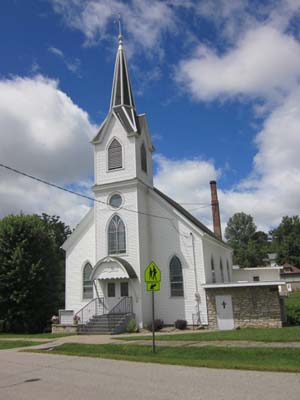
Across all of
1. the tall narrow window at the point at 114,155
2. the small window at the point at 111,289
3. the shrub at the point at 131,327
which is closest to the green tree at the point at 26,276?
the small window at the point at 111,289

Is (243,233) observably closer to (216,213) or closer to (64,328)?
(216,213)

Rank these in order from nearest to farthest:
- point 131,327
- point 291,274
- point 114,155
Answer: point 131,327 < point 114,155 < point 291,274

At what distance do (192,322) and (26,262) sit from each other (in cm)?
1303

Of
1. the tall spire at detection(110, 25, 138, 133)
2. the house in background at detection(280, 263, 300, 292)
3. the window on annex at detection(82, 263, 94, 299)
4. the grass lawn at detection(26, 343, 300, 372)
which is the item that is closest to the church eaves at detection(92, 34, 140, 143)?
the tall spire at detection(110, 25, 138, 133)

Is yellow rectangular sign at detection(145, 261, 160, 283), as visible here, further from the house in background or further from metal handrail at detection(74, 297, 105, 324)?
the house in background

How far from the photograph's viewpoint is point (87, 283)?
25.3 metres

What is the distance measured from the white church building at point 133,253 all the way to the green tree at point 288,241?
59284mm

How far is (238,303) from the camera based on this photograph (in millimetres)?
21359

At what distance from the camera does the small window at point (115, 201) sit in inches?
977

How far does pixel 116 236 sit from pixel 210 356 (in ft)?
44.3

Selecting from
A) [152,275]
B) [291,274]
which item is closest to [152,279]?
[152,275]

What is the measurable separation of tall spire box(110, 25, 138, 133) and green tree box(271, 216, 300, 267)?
63776mm

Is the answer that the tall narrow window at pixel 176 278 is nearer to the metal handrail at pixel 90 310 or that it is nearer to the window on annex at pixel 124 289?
the window on annex at pixel 124 289

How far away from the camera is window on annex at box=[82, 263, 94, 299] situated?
2505 centimetres
